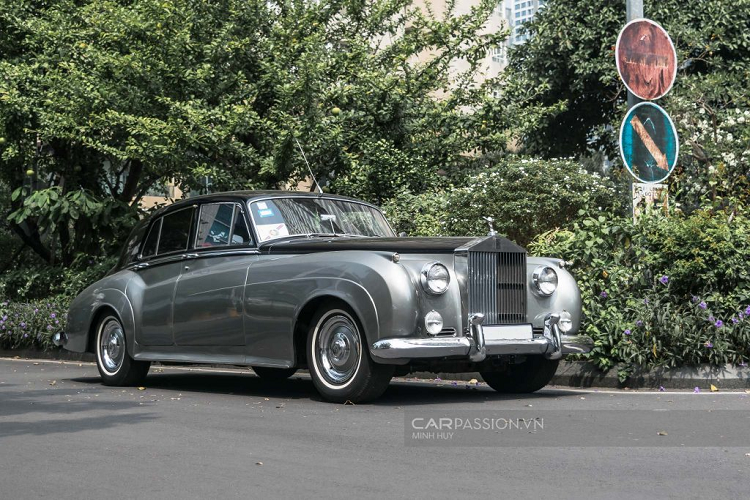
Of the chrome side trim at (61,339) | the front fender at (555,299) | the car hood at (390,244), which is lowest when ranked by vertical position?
the chrome side trim at (61,339)

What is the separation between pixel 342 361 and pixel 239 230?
1.95 meters

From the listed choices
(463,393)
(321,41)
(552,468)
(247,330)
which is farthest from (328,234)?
(321,41)

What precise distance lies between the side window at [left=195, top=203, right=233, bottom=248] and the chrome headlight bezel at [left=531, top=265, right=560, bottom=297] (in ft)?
9.25

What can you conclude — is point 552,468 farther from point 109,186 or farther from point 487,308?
point 109,186

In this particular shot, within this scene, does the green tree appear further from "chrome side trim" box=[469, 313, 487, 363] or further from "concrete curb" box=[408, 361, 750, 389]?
"chrome side trim" box=[469, 313, 487, 363]

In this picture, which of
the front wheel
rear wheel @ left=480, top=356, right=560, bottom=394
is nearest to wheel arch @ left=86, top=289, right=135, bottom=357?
the front wheel

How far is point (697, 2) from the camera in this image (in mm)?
23891

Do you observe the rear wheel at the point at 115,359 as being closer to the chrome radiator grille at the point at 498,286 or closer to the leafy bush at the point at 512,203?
the chrome radiator grille at the point at 498,286

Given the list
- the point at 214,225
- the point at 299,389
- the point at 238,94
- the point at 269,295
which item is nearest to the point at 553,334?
the point at 269,295

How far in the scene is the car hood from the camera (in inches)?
337

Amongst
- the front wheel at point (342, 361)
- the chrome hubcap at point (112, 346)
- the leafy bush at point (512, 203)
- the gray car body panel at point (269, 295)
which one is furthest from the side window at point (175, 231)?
the leafy bush at point (512, 203)

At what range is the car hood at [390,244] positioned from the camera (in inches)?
337

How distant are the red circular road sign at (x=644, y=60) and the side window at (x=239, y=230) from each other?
4.13m

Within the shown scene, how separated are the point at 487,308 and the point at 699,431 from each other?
2135 mm
